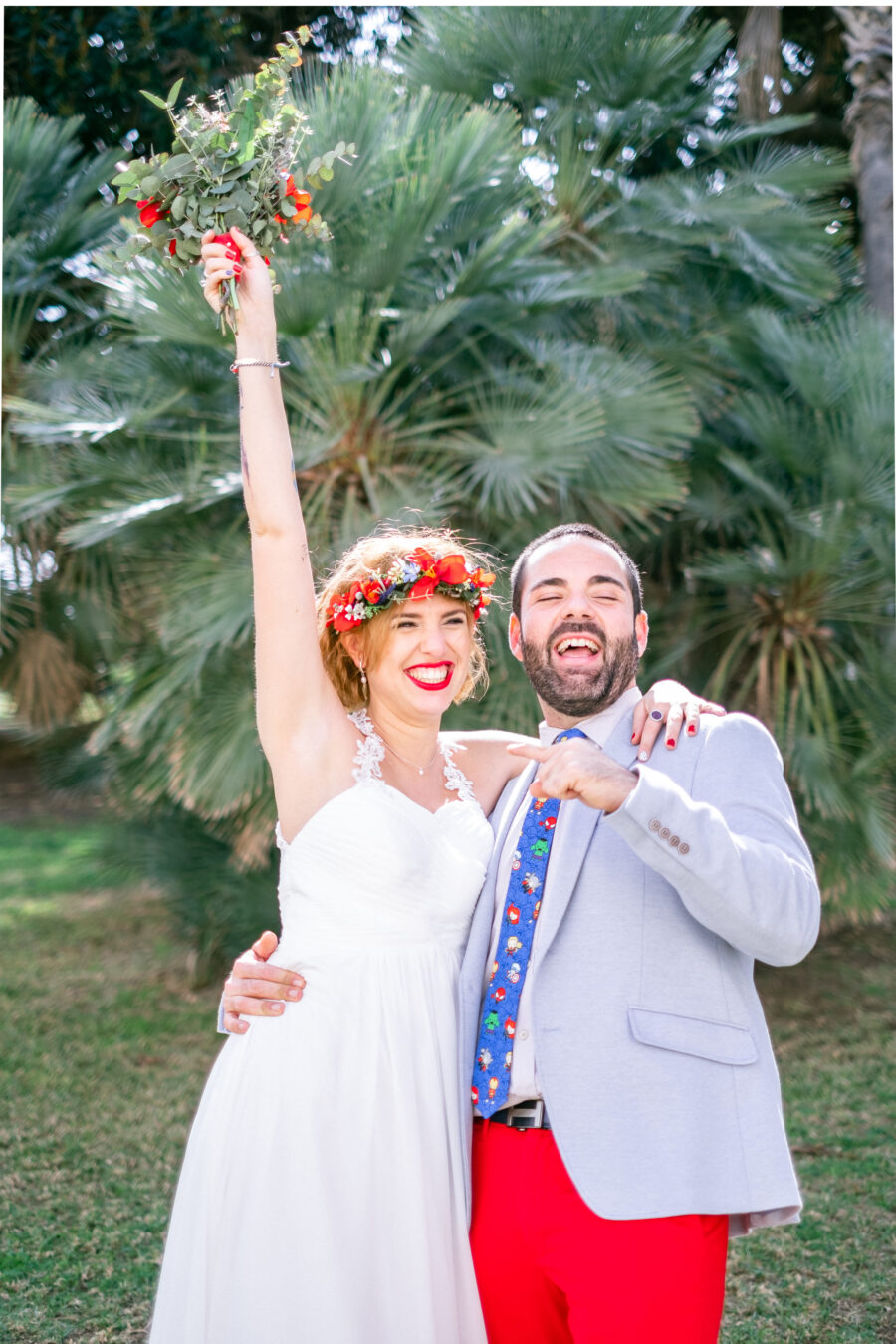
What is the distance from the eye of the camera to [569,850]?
2.31 m

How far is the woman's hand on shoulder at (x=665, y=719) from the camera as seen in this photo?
2352mm

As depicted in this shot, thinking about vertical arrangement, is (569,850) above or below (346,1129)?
above

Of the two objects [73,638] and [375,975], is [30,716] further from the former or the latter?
[375,975]

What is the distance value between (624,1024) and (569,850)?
1.06 feet

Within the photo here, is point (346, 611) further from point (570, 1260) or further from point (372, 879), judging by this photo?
point (570, 1260)

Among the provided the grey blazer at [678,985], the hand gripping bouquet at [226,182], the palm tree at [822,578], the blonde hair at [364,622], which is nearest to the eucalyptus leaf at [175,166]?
the hand gripping bouquet at [226,182]

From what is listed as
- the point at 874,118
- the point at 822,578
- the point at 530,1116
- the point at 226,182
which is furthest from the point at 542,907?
the point at 874,118

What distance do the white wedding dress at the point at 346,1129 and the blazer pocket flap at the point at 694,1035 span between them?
16.4 inches

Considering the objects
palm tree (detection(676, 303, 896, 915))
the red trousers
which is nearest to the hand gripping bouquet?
the red trousers

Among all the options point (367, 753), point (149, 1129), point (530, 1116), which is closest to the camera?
point (530, 1116)

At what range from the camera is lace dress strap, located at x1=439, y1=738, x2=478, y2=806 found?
2762 millimetres

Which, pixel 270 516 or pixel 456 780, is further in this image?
pixel 456 780

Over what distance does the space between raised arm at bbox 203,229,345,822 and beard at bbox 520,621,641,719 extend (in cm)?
45

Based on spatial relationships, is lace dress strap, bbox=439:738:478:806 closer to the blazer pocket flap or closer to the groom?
the groom
